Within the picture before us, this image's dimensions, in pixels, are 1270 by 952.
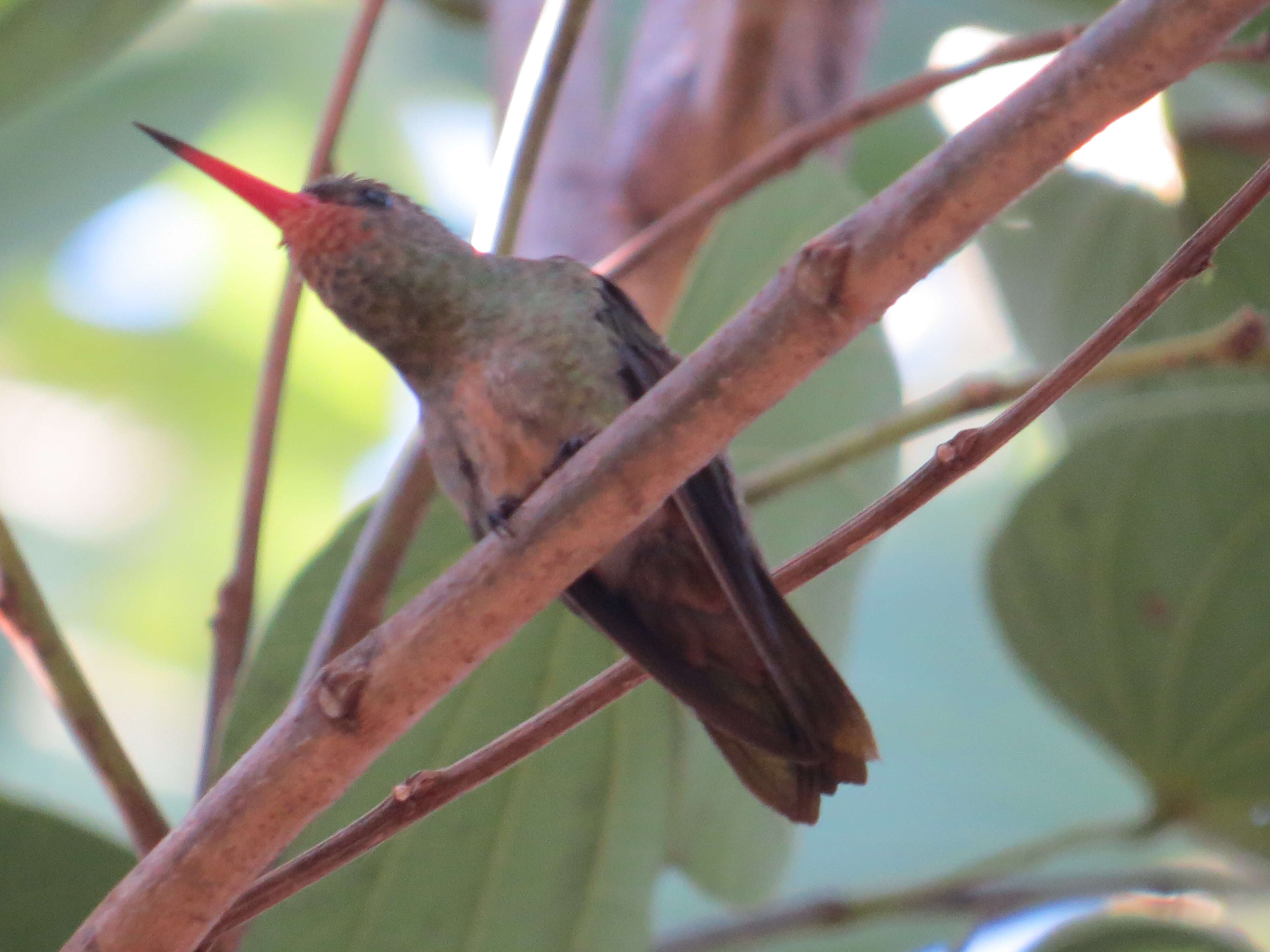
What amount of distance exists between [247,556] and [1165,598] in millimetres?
1132

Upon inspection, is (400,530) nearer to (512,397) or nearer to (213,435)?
(512,397)

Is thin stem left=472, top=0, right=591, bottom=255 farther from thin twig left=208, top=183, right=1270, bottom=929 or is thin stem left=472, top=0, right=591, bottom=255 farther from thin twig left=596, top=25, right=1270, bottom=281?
thin twig left=208, top=183, right=1270, bottom=929

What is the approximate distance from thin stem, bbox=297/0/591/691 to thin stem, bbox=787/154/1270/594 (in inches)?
18.6

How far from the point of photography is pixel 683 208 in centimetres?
157

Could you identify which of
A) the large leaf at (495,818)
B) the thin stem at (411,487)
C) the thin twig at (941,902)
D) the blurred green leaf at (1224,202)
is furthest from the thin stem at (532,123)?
the blurred green leaf at (1224,202)

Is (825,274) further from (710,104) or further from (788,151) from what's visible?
(710,104)

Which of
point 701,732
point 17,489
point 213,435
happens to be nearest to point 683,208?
point 701,732

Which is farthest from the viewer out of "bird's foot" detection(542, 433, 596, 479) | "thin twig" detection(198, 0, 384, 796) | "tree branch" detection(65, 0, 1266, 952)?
"bird's foot" detection(542, 433, 596, 479)

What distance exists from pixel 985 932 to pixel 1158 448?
2.05 ft

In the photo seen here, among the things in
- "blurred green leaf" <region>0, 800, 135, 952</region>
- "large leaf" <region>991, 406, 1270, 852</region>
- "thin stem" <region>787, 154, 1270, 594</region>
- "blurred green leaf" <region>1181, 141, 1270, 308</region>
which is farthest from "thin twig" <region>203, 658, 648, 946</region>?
"blurred green leaf" <region>1181, 141, 1270, 308</region>

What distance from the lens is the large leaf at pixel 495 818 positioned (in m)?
1.40

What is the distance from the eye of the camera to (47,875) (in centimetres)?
138

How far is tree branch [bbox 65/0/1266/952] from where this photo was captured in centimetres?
79

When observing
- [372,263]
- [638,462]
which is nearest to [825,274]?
[638,462]
